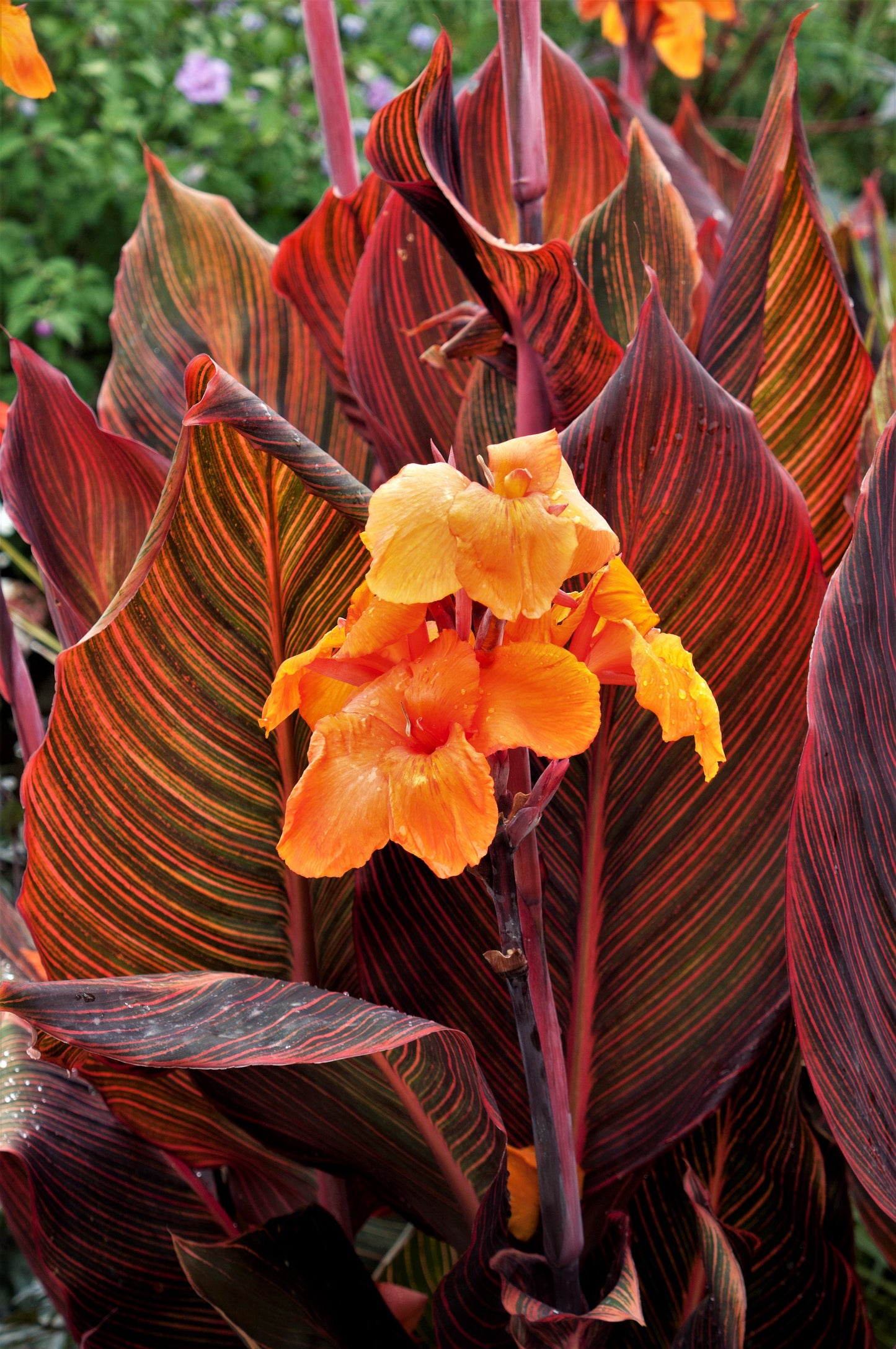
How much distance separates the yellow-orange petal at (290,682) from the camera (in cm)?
34

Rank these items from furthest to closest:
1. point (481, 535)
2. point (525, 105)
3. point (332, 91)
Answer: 1. point (332, 91)
2. point (525, 105)
3. point (481, 535)

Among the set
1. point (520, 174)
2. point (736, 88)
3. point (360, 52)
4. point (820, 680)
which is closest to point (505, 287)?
point (520, 174)

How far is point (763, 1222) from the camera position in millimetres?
562

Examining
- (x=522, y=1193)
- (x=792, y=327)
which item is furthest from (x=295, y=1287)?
(x=792, y=327)

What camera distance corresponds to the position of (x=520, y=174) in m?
0.57

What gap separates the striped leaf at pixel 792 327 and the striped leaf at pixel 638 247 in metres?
0.04

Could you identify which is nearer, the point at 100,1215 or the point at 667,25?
the point at 100,1215

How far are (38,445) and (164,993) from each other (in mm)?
331

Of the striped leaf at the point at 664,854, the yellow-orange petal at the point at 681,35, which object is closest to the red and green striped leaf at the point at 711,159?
the yellow-orange petal at the point at 681,35

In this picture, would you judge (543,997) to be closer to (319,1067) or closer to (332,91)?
(319,1067)

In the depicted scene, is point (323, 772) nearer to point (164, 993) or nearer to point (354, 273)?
point (164, 993)

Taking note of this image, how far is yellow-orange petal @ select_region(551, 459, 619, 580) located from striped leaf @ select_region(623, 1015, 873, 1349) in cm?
30

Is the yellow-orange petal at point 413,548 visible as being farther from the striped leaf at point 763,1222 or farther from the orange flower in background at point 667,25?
the orange flower in background at point 667,25

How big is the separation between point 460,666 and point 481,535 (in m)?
0.04
